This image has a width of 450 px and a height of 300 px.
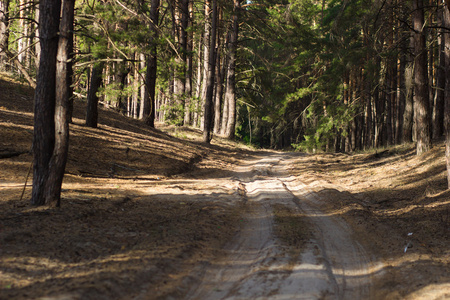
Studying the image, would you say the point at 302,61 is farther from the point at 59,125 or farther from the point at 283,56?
the point at 59,125

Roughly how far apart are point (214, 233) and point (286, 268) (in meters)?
1.89

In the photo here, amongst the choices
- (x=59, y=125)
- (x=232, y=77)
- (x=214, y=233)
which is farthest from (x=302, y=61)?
(x=59, y=125)

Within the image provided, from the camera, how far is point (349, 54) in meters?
22.4

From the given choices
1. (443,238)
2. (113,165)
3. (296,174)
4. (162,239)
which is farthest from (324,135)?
(162,239)

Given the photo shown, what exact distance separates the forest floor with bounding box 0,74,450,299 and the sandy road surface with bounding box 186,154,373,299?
0.02m

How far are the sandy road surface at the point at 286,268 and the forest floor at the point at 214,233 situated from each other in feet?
0.07

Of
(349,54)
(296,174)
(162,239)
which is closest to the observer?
(162,239)

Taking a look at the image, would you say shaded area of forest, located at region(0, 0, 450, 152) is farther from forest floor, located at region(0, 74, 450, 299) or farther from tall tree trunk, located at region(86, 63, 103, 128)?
forest floor, located at region(0, 74, 450, 299)

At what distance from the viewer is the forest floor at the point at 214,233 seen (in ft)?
14.6

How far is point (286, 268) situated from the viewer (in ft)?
16.7

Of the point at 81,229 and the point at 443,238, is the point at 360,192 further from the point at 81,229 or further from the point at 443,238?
the point at 81,229

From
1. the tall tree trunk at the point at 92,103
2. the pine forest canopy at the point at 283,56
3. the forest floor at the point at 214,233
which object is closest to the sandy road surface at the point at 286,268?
the forest floor at the point at 214,233

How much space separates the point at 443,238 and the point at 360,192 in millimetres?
4792

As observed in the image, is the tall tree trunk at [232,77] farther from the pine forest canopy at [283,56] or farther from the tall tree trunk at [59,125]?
the tall tree trunk at [59,125]
